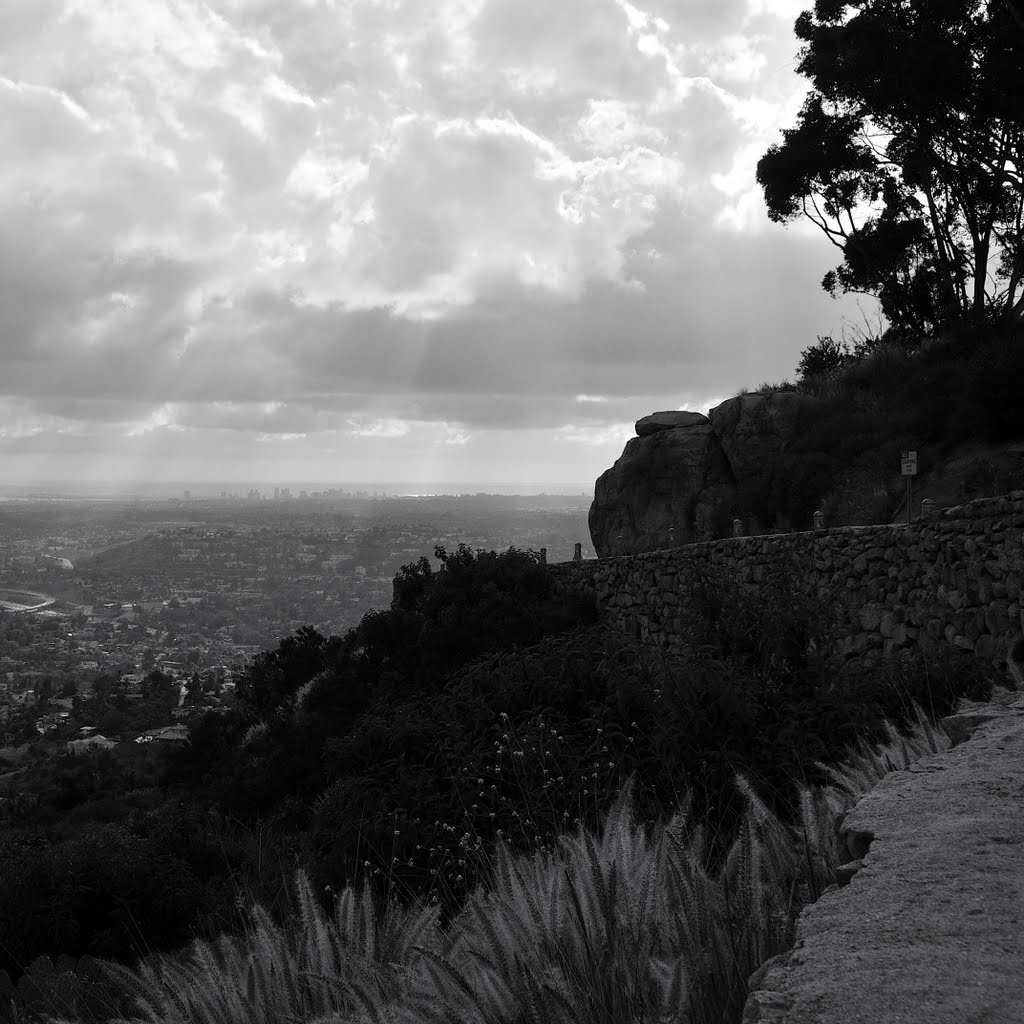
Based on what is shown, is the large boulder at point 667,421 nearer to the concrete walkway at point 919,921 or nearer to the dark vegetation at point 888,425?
the dark vegetation at point 888,425

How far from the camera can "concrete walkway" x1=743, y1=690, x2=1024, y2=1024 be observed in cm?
203

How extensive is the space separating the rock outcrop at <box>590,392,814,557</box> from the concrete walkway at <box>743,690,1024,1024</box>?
1456cm

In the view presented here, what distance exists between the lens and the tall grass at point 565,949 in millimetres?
2404

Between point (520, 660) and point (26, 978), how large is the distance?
5.52 m

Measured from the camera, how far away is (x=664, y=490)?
20.4m

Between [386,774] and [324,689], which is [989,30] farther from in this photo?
[386,774]

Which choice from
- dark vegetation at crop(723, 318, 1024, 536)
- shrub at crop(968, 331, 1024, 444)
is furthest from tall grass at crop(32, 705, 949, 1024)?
shrub at crop(968, 331, 1024, 444)

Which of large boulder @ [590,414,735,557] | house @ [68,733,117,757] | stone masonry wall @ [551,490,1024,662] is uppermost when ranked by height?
large boulder @ [590,414,735,557]

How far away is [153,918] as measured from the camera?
705cm

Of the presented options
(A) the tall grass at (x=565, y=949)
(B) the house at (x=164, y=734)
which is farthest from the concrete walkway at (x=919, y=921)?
(B) the house at (x=164, y=734)

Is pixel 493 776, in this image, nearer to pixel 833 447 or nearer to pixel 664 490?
pixel 833 447

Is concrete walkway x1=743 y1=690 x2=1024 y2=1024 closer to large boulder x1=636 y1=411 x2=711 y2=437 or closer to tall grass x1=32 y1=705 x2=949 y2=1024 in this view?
tall grass x1=32 y1=705 x2=949 y2=1024

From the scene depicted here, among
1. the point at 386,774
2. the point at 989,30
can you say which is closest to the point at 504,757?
the point at 386,774

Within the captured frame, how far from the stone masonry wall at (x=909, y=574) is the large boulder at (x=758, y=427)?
5.72 m
